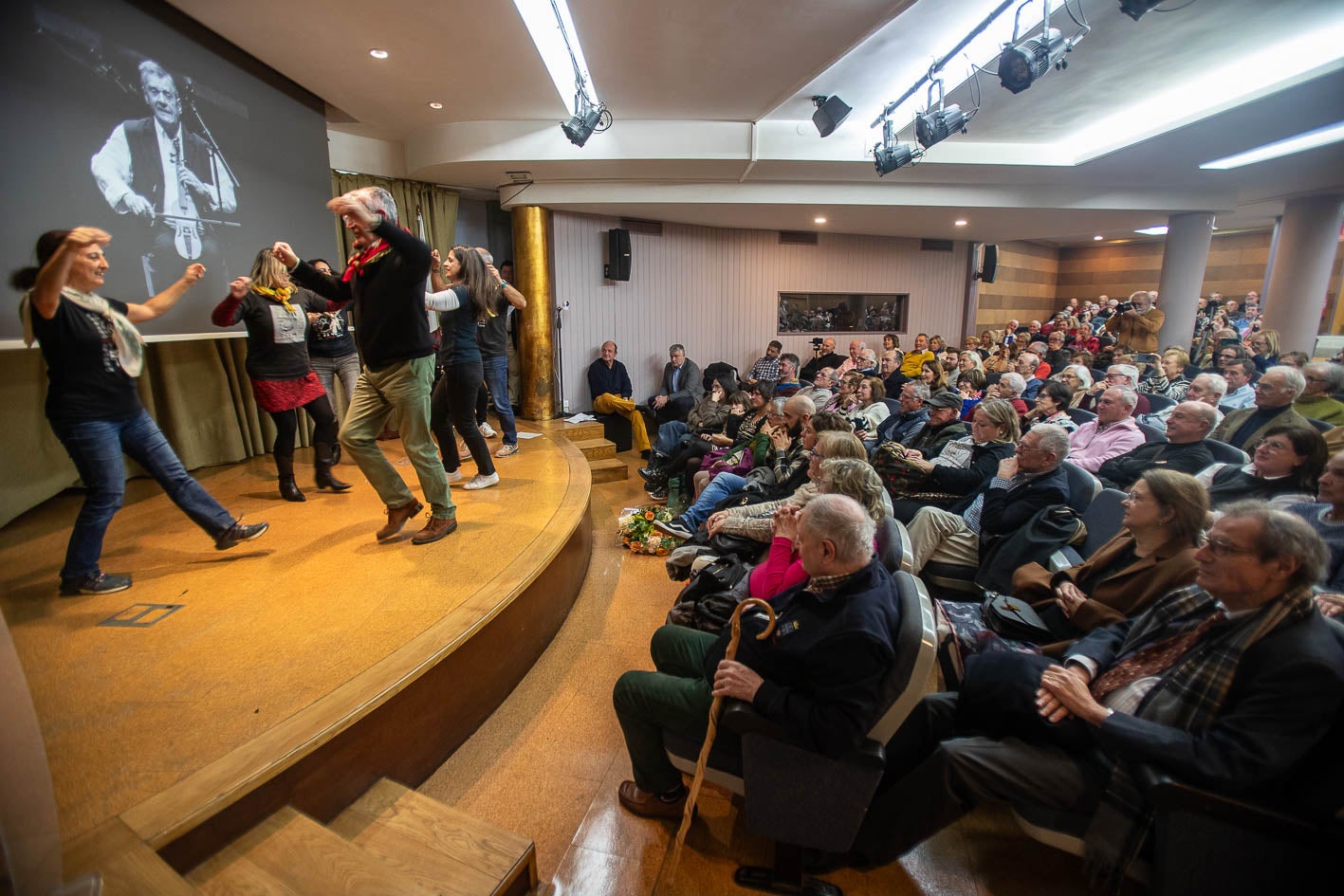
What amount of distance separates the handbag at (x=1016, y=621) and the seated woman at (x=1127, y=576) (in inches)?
0.5

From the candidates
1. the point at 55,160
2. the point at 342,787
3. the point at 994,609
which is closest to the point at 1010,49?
the point at 994,609

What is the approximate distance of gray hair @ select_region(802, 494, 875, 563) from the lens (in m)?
1.35

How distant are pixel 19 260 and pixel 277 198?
5.97ft

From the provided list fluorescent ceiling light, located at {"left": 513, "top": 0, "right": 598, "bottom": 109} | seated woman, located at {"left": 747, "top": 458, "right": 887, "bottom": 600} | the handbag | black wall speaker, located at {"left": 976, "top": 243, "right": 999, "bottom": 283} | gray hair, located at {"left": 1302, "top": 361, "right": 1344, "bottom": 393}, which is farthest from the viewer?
black wall speaker, located at {"left": 976, "top": 243, "right": 999, "bottom": 283}

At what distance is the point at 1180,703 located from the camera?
1.18 meters

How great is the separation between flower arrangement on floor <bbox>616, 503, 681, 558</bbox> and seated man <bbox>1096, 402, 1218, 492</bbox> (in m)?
2.17

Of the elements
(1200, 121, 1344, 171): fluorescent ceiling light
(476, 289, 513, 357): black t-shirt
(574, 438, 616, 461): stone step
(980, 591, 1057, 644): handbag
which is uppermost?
(1200, 121, 1344, 171): fluorescent ceiling light

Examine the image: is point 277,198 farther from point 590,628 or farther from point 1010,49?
point 1010,49

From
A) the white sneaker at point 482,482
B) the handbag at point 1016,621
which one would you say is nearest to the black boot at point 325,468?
the white sneaker at point 482,482

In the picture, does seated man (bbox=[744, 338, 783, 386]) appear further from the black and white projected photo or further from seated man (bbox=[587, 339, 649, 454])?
the black and white projected photo

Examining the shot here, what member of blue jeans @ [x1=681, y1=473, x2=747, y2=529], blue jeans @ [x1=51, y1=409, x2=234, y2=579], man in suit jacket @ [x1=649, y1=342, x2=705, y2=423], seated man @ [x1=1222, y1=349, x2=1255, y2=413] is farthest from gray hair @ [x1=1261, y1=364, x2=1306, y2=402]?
blue jeans @ [x1=51, y1=409, x2=234, y2=579]

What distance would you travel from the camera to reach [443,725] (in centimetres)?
180

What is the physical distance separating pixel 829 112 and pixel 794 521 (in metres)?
3.37

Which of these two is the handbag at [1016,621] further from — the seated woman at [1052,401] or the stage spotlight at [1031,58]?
the stage spotlight at [1031,58]
